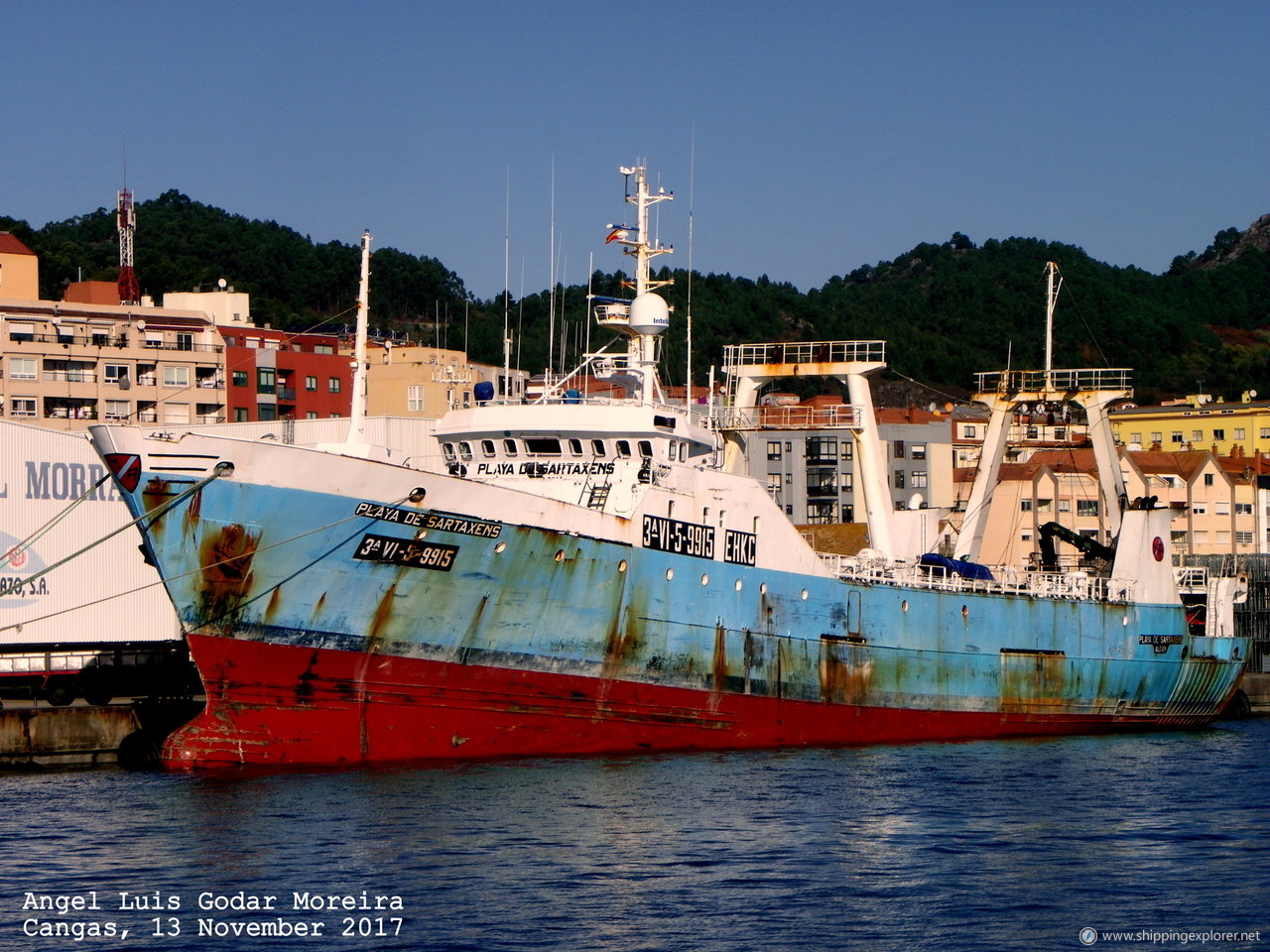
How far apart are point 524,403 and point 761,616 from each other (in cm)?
724

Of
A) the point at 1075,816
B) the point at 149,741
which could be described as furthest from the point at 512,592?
the point at 1075,816

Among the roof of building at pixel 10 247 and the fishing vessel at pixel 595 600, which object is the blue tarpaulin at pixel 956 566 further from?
the roof of building at pixel 10 247

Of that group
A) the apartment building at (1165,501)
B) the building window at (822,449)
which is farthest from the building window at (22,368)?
the apartment building at (1165,501)

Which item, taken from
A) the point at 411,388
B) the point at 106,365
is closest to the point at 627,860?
the point at 106,365

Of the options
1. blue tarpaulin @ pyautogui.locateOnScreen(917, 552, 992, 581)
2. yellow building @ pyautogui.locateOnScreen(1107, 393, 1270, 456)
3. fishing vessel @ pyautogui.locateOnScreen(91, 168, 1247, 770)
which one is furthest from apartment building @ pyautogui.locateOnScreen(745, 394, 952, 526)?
blue tarpaulin @ pyautogui.locateOnScreen(917, 552, 992, 581)

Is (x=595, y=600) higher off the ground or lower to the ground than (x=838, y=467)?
lower

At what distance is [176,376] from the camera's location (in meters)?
73.2

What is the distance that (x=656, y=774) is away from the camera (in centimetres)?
3038

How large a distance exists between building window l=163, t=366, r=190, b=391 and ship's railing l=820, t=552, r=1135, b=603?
41862 mm

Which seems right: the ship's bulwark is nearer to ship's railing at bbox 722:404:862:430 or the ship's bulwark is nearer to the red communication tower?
ship's railing at bbox 722:404:862:430

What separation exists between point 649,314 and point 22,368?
139 feet

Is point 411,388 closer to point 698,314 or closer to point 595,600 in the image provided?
point 595,600

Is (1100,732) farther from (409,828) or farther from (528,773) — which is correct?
(409,828)

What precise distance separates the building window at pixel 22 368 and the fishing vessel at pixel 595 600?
122 feet
